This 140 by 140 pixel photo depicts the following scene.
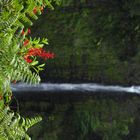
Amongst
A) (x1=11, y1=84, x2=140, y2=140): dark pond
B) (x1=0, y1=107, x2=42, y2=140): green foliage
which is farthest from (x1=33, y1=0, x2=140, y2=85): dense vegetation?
(x1=0, y1=107, x2=42, y2=140): green foliage

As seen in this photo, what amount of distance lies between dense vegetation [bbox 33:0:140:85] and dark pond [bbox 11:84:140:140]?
359 mm

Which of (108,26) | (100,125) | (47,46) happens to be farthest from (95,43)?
(100,125)

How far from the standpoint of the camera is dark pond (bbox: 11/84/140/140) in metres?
6.55

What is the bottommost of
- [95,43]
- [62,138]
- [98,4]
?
[62,138]

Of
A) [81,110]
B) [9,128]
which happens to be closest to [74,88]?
[81,110]

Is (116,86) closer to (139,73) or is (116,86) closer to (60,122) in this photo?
(139,73)

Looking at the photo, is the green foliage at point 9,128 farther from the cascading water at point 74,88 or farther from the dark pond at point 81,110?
the cascading water at point 74,88

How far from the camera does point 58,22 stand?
7.05 meters

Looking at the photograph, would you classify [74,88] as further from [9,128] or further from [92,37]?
[9,128]

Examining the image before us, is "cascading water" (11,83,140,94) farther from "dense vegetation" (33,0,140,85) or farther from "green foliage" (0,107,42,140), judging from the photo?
"green foliage" (0,107,42,140)

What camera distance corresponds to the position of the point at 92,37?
7.09 m

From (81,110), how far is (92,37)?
1.23 meters

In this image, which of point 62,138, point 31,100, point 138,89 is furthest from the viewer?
point 138,89

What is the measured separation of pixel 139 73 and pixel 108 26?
989 mm
